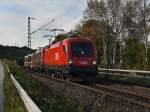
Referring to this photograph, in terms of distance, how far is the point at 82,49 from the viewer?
93.2 ft

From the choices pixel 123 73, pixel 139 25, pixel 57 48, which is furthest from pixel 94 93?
pixel 139 25

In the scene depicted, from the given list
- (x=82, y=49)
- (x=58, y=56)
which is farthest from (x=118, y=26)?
(x=82, y=49)

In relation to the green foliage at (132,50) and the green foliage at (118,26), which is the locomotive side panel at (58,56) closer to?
the green foliage at (118,26)

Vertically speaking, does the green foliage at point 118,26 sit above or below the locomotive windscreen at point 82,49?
Answer: above

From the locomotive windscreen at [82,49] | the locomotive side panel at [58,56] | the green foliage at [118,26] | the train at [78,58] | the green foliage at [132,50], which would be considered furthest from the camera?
the green foliage at [132,50]

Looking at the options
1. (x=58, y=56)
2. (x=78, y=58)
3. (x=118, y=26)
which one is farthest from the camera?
(x=118, y=26)

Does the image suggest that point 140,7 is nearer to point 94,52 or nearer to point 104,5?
point 104,5

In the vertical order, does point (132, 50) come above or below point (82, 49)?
above

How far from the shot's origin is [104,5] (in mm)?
61875

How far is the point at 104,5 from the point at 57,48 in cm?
3076

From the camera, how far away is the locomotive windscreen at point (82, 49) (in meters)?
28.1

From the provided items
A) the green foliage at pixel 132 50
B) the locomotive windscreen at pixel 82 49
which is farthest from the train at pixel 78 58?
the green foliage at pixel 132 50

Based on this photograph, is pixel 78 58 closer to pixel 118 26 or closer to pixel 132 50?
pixel 118 26

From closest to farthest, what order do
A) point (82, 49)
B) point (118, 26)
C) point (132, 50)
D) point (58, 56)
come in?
1. point (82, 49)
2. point (58, 56)
3. point (118, 26)
4. point (132, 50)
